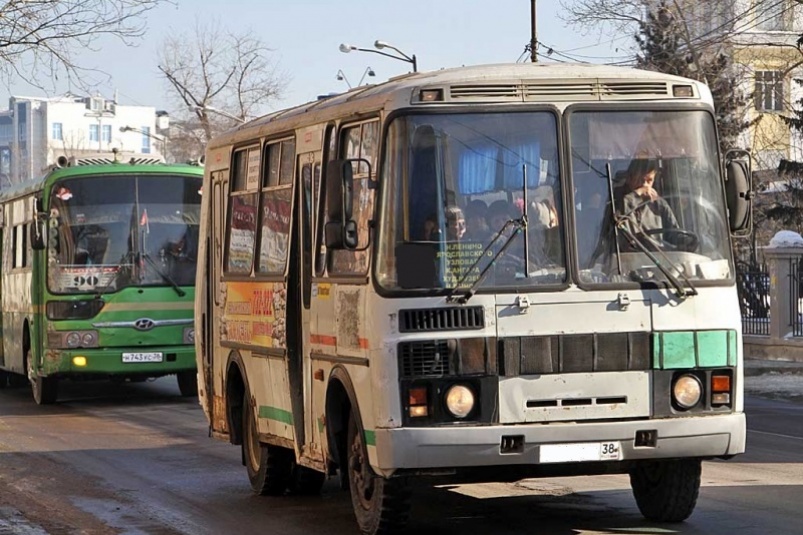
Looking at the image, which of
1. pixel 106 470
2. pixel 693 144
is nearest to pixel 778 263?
pixel 106 470

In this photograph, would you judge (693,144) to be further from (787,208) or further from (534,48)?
(787,208)

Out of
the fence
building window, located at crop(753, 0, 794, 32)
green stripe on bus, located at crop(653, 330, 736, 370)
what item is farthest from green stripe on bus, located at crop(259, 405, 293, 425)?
building window, located at crop(753, 0, 794, 32)

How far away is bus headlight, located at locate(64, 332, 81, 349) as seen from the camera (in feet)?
72.6

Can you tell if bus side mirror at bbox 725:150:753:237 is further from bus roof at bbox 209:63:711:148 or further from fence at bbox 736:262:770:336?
fence at bbox 736:262:770:336

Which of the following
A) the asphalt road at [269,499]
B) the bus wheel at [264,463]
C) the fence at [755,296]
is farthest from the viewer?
the fence at [755,296]

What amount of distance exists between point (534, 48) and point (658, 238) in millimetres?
28366

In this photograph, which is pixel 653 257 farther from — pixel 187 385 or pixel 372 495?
pixel 187 385

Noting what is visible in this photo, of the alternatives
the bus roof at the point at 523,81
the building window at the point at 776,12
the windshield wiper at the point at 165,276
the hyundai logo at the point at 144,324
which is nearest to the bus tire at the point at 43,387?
the hyundai logo at the point at 144,324

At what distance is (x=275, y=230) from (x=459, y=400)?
3038 millimetres

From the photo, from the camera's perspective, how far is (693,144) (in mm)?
9766

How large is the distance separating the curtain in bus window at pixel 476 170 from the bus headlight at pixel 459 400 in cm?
109

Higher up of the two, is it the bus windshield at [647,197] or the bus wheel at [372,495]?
the bus windshield at [647,197]

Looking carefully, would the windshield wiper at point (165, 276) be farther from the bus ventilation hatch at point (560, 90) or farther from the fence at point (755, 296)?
the bus ventilation hatch at point (560, 90)

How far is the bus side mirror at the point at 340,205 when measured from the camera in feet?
31.2
